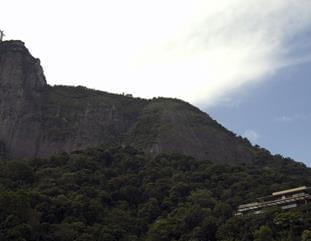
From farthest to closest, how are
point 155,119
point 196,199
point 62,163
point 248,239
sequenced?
point 155,119 → point 62,163 → point 196,199 → point 248,239

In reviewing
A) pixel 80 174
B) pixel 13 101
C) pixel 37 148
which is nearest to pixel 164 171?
pixel 80 174

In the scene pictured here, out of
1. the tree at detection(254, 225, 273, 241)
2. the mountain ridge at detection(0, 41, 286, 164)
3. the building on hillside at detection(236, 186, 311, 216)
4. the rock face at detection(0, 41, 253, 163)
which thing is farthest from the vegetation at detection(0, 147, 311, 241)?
the rock face at detection(0, 41, 253, 163)

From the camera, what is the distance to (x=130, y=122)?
130625 millimetres

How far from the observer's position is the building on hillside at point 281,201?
8250 cm

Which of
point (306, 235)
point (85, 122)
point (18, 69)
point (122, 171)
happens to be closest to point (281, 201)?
point (306, 235)

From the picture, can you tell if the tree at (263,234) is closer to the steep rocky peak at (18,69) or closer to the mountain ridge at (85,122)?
the mountain ridge at (85,122)

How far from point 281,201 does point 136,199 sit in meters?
19.3

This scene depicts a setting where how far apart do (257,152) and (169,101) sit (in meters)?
20.6

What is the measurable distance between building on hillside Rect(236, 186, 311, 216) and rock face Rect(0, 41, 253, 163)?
3338cm

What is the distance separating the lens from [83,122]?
411ft

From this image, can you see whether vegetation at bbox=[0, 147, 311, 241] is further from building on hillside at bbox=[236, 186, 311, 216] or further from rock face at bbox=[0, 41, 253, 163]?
rock face at bbox=[0, 41, 253, 163]

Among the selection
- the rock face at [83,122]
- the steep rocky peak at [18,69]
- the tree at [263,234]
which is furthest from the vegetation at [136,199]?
the steep rocky peak at [18,69]

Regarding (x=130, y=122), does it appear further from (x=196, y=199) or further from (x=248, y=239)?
(x=248, y=239)

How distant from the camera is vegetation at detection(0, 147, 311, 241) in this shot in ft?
239
